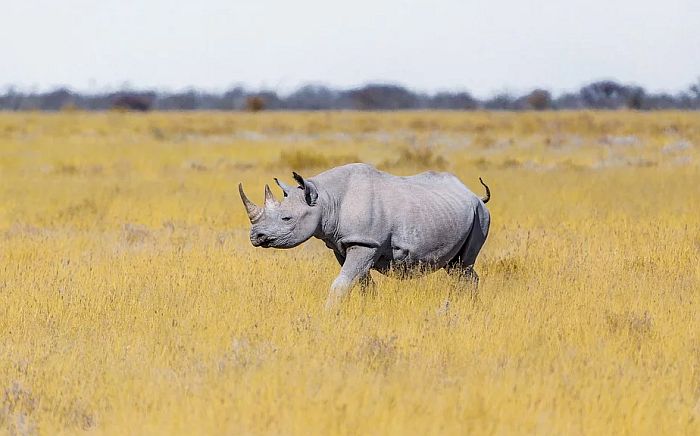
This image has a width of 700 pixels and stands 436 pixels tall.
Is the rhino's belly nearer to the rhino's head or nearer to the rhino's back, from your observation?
the rhino's back

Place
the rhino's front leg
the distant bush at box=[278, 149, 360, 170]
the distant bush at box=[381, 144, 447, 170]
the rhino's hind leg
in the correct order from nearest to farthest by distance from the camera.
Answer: the rhino's front leg
the rhino's hind leg
the distant bush at box=[381, 144, 447, 170]
the distant bush at box=[278, 149, 360, 170]

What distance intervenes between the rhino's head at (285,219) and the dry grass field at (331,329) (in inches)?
22.3

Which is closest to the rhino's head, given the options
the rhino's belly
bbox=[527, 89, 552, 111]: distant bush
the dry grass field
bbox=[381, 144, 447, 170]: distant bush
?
the dry grass field

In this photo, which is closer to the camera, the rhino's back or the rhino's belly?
the rhino's back

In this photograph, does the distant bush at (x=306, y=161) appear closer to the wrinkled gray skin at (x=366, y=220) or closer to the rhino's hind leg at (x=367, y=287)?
the wrinkled gray skin at (x=366, y=220)

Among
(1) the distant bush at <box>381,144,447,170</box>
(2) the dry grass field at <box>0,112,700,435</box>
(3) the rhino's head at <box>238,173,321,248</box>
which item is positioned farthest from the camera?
(1) the distant bush at <box>381,144,447,170</box>

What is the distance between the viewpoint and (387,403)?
16.3ft

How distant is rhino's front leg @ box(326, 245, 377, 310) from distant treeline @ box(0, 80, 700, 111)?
289 ft

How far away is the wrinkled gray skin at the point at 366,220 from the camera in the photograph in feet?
24.1

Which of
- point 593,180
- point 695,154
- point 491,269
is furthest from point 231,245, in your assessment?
point 695,154

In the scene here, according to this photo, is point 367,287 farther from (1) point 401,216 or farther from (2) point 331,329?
(2) point 331,329

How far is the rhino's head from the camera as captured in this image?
7281mm

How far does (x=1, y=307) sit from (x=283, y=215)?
2282 millimetres

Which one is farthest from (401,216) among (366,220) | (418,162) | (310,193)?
(418,162)
